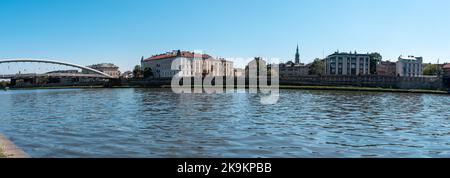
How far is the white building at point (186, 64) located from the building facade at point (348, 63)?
134 ft

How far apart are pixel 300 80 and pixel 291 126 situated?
8390 centimetres

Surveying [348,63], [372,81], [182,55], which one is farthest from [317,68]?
[182,55]

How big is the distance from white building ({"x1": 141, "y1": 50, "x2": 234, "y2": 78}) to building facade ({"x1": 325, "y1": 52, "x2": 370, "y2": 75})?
40.8m

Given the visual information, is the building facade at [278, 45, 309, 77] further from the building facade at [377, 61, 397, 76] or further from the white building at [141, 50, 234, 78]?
the white building at [141, 50, 234, 78]

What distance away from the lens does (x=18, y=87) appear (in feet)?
426

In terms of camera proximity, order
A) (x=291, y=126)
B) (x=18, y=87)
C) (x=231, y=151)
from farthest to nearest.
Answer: (x=18, y=87)
(x=291, y=126)
(x=231, y=151)

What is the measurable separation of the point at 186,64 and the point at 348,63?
5484cm

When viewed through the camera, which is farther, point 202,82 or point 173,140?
point 202,82

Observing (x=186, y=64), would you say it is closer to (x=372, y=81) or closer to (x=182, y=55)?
(x=182, y=55)

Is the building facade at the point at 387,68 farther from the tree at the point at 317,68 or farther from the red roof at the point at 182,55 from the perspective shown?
the red roof at the point at 182,55
